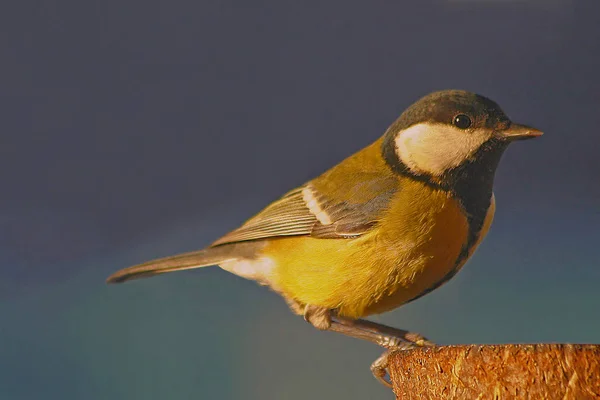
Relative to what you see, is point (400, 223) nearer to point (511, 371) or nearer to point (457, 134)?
point (457, 134)

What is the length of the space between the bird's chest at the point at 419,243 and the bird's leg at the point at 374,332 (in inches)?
3.0

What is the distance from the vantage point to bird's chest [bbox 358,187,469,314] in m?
1.07

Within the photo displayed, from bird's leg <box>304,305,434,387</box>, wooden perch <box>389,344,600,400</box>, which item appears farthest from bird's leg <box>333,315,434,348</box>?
wooden perch <box>389,344,600,400</box>

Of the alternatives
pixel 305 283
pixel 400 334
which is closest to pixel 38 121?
pixel 305 283

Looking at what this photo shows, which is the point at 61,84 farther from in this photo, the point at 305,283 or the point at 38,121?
the point at 305,283

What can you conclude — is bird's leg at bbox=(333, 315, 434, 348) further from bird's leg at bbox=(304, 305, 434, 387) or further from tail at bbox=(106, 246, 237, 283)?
tail at bbox=(106, 246, 237, 283)

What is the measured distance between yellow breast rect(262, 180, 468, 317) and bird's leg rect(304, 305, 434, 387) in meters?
0.03

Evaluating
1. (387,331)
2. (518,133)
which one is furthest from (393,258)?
(518,133)

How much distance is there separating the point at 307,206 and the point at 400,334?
0.29 meters

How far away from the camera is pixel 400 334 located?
116cm

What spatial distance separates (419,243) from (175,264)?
1.64 ft

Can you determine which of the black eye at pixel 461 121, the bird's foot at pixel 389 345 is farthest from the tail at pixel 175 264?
the black eye at pixel 461 121

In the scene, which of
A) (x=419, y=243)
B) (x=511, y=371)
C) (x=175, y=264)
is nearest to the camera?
Answer: (x=511, y=371)

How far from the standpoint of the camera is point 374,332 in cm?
119
